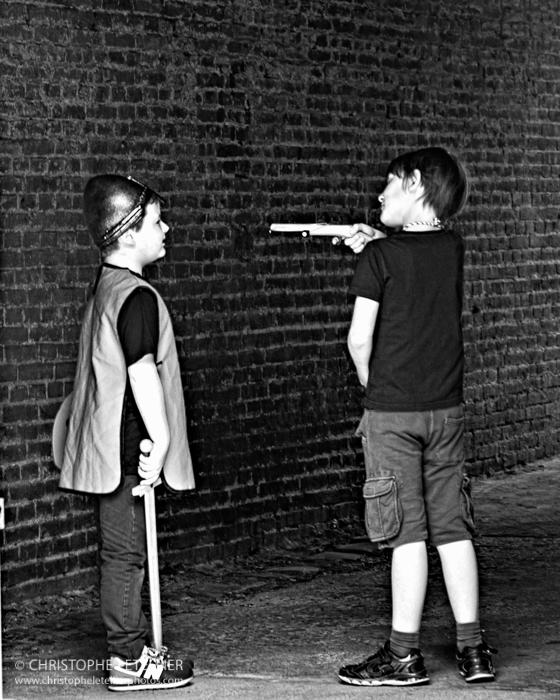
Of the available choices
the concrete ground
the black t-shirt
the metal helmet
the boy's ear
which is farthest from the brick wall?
the boy's ear

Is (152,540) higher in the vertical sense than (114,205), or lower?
lower

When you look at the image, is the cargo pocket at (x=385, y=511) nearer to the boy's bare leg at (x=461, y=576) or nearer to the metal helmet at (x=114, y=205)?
the boy's bare leg at (x=461, y=576)

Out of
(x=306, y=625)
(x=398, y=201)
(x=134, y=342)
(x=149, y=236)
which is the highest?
(x=398, y=201)

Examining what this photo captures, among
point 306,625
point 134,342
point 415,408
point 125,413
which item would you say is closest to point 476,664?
point 415,408

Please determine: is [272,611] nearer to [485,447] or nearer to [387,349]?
[387,349]

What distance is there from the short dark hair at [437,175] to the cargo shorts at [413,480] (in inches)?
30.5

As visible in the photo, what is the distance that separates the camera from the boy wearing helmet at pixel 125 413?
521cm

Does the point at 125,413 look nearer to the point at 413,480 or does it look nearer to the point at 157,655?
the point at 157,655

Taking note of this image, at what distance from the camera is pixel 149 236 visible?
537 centimetres

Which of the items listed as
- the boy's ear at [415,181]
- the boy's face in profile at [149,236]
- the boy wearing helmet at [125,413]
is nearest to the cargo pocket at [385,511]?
the boy wearing helmet at [125,413]

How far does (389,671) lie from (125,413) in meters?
1.38

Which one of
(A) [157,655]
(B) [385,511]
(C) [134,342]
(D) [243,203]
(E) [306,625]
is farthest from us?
(D) [243,203]

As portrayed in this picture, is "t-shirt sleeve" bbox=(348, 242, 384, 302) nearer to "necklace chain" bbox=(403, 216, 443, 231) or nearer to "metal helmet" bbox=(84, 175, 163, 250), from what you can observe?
"necklace chain" bbox=(403, 216, 443, 231)

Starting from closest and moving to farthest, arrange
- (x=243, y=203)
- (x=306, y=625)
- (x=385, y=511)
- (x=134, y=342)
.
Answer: (x=134, y=342), (x=385, y=511), (x=306, y=625), (x=243, y=203)
